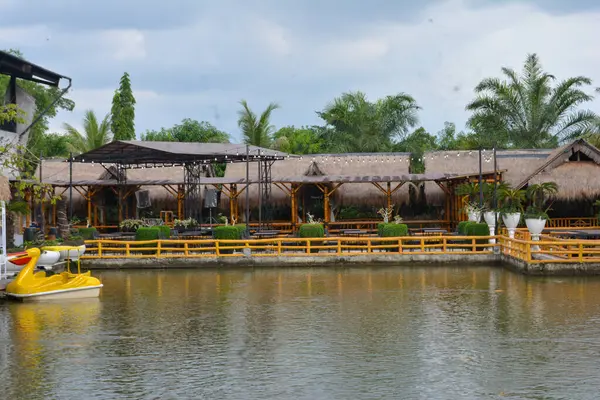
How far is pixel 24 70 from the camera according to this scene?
21516 millimetres

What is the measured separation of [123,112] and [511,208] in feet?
103

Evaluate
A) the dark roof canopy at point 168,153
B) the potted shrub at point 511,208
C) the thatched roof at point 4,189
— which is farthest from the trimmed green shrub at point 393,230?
the thatched roof at point 4,189

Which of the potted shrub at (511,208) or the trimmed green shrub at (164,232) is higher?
the potted shrub at (511,208)

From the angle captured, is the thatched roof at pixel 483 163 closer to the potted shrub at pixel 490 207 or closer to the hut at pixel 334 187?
the hut at pixel 334 187

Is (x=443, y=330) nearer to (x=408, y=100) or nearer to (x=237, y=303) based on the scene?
(x=237, y=303)

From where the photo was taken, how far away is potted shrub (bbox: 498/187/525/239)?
2397 cm

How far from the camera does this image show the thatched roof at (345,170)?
102ft

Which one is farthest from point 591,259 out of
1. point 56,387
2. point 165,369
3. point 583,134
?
point 583,134

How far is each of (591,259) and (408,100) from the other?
24.0 m

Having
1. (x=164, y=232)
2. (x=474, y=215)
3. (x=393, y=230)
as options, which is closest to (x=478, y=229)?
(x=474, y=215)

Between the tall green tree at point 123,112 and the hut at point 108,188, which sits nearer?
the hut at point 108,188

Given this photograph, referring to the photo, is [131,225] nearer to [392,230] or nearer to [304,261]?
[304,261]

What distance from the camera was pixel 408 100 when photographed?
4253 cm

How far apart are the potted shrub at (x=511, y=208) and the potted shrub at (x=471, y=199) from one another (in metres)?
0.89
